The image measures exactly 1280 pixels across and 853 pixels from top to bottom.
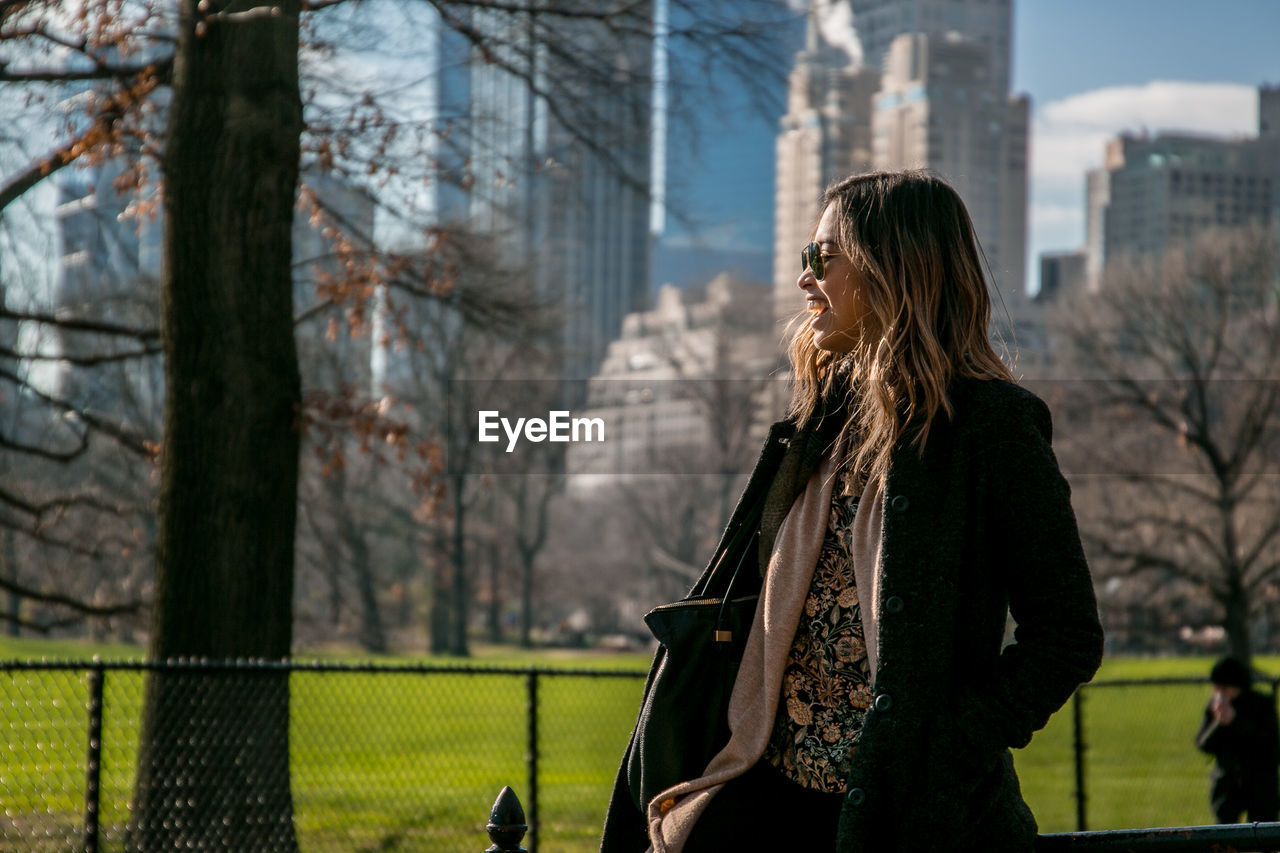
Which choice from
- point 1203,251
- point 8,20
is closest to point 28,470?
point 8,20

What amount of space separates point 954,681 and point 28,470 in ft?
50.8

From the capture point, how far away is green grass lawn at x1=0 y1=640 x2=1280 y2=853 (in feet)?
24.9

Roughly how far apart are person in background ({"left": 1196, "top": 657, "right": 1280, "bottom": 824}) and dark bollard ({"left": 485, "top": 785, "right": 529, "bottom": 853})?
745 centimetres

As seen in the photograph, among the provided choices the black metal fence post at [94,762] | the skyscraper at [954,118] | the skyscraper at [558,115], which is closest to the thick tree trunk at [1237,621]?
the skyscraper at [558,115]

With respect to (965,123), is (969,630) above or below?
below

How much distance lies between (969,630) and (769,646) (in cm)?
31

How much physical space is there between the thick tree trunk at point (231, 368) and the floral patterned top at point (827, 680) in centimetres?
523

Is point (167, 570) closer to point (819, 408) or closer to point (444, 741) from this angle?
point (819, 408)

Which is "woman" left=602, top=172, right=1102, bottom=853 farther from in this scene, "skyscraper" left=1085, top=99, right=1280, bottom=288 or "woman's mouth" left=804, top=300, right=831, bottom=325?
"skyscraper" left=1085, top=99, right=1280, bottom=288

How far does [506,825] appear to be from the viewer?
2.45 meters

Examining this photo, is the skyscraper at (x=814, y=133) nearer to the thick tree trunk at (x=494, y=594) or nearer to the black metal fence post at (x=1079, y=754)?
the black metal fence post at (x=1079, y=754)

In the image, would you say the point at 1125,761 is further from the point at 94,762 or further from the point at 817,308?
the point at 817,308

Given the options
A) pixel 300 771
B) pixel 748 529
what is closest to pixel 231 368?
pixel 748 529

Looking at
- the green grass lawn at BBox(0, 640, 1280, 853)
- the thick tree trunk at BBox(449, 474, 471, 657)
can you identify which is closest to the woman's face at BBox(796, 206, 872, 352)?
the green grass lawn at BBox(0, 640, 1280, 853)
